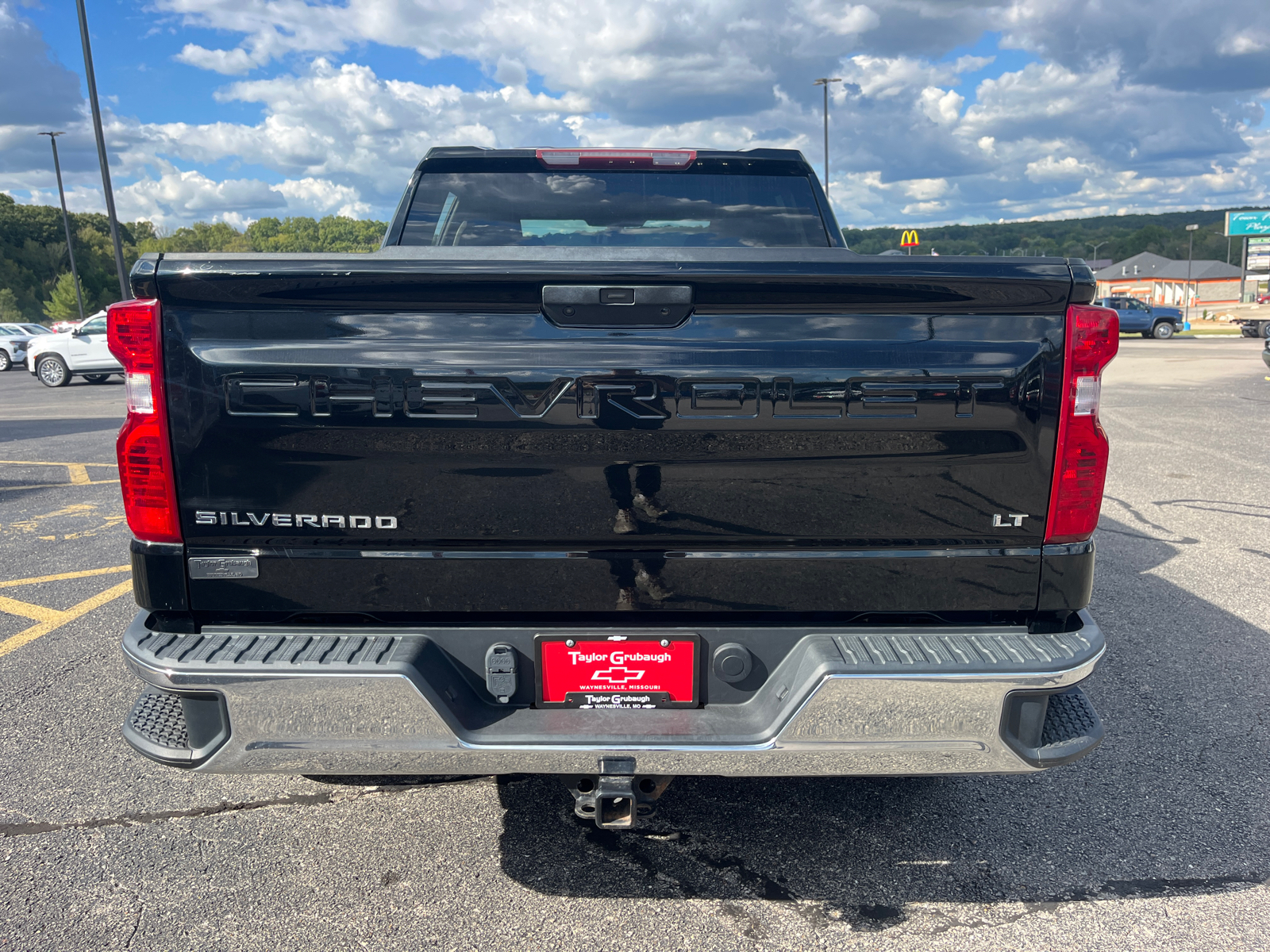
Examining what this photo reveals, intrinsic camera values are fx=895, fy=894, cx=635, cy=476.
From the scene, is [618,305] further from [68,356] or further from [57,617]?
[68,356]

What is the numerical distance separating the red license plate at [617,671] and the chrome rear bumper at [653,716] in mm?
59

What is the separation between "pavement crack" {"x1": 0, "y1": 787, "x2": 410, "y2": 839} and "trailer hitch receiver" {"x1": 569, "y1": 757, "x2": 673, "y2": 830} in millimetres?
1089

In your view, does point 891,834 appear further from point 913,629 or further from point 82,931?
point 82,931

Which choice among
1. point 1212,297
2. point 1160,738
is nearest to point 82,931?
point 1160,738

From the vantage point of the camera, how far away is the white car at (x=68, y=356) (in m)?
21.2

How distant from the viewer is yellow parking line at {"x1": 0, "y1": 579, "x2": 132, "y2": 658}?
4602 mm

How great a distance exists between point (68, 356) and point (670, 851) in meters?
23.2

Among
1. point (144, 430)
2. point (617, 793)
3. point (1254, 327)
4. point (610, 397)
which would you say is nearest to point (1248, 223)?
point (1254, 327)

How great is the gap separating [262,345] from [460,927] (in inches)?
63.6

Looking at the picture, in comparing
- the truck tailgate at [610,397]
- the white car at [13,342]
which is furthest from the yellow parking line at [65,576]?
the white car at [13,342]

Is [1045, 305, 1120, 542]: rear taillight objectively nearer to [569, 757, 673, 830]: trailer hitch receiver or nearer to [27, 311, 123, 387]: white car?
[569, 757, 673, 830]: trailer hitch receiver

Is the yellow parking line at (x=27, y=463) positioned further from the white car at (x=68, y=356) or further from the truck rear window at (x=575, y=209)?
the white car at (x=68, y=356)

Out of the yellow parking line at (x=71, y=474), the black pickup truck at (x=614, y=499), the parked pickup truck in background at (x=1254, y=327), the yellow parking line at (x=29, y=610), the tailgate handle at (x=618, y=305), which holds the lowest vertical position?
the parked pickup truck in background at (x=1254, y=327)

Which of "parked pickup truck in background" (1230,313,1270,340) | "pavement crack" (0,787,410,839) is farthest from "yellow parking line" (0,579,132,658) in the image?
"parked pickup truck in background" (1230,313,1270,340)
